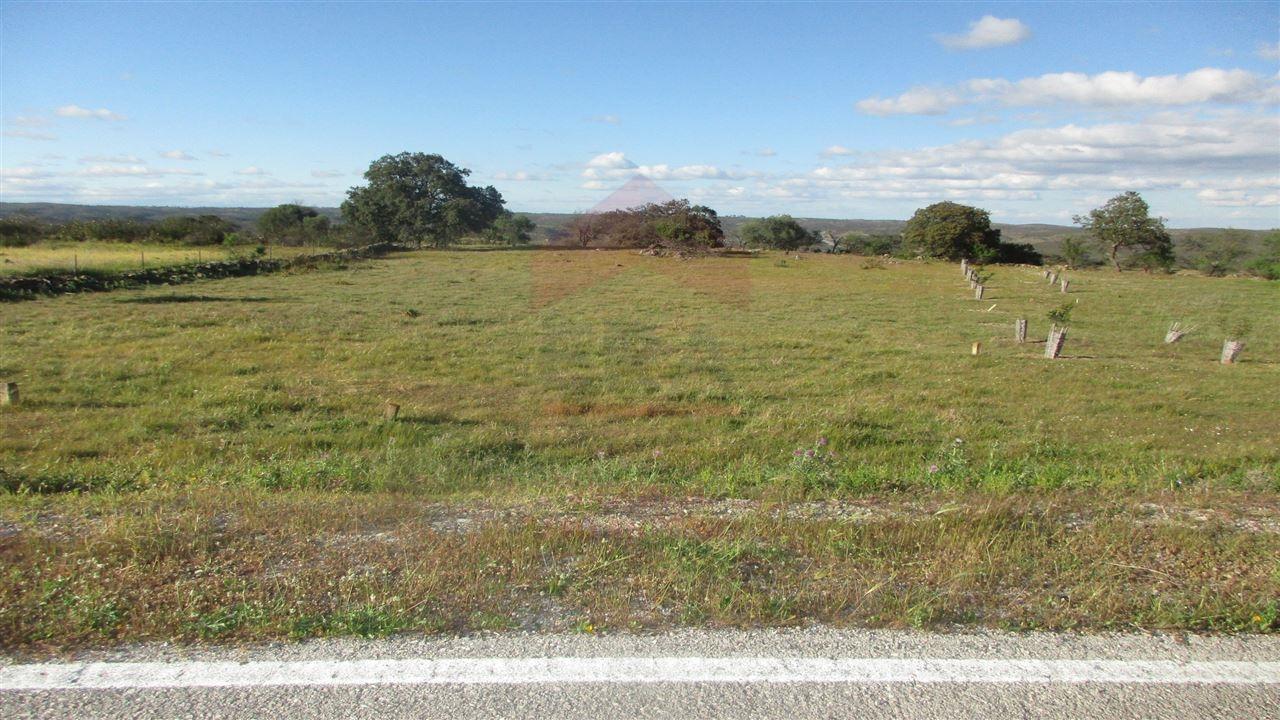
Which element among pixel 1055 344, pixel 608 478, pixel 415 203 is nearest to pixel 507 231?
pixel 415 203

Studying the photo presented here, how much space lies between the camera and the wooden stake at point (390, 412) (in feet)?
28.8

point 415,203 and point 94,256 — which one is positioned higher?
point 415,203

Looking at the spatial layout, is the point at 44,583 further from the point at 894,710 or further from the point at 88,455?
the point at 88,455

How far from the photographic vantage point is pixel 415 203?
5847cm

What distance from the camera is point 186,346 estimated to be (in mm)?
13797

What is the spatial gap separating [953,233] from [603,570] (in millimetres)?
52107

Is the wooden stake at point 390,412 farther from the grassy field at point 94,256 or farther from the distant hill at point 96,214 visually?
the distant hill at point 96,214

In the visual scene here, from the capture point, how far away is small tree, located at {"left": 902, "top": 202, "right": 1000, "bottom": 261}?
50.8 m

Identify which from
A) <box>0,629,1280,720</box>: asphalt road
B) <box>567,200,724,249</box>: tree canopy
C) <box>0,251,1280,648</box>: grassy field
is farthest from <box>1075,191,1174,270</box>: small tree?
<box>0,629,1280,720</box>: asphalt road

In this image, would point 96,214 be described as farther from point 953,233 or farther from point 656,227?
point 953,233

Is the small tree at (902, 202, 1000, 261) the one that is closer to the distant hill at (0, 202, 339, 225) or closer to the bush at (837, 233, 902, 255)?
the bush at (837, 233, 902, 255)

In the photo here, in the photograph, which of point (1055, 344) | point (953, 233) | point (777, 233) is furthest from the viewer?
point (777, 233)

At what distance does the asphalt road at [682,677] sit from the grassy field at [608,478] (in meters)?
0.14

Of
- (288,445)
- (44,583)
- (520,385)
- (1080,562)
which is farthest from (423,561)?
(520,385)
